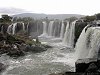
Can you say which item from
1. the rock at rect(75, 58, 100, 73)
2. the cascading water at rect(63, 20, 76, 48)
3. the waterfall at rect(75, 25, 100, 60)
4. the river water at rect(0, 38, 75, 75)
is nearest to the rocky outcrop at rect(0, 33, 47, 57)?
the river water at rect(0, 38, 75, 75)

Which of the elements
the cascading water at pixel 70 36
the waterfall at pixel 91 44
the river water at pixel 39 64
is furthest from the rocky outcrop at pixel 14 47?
the waterfall at pixel 91 44

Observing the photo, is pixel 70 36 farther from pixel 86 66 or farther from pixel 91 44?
pixel 86 66

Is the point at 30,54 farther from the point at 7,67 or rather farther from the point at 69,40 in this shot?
the point at 69,40

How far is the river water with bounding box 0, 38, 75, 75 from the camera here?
A: 1823cm

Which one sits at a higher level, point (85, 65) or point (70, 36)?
point (85, 65)

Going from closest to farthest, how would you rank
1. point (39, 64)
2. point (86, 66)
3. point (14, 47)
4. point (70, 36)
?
point (86, 66), point (39, 64), point (14, 47), point (70, 36)

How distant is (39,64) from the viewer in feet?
67.6

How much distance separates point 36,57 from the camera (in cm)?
2386

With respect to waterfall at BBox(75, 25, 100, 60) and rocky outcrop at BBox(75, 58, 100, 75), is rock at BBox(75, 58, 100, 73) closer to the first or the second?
rocky outcrop at BBox(75, 58, 100, 75)

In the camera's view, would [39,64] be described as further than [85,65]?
Yes

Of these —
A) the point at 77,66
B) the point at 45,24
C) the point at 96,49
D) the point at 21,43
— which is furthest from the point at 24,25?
the point at 77,66

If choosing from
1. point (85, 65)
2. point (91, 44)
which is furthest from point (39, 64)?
point (85, 65)

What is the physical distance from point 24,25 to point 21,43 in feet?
55.1

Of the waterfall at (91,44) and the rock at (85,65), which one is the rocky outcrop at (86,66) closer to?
the rock at (85,65)
